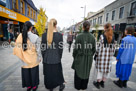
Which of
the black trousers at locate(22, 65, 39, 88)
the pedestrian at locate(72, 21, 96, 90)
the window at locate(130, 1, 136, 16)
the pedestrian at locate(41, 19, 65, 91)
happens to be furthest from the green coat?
the window at locate(130, 1, 136, 16)

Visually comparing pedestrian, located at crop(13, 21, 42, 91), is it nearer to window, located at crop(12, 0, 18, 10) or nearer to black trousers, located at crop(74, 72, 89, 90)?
black trousers, located at crop(74, 72, 89, 90)

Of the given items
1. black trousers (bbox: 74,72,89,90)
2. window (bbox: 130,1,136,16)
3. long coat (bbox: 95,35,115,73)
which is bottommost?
black trousers (bbox: 74,72,89,90)

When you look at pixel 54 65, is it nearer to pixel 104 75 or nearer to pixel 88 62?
pixel 88 62

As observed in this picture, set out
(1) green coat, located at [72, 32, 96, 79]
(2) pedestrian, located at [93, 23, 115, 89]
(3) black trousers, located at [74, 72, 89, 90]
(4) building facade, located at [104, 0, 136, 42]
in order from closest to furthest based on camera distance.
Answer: (1) green coat, located at [72, 32, 96, 79]
(2) pedestrian, located at [93, 23, 115, 89]
(3) black trousers, located at [74, 72, 89, 90]
(4) building facade, located at [104, 0, 136, 42]

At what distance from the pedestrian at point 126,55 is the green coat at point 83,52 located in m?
1.06

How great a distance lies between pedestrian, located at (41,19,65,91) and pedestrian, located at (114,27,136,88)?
1.94 meters

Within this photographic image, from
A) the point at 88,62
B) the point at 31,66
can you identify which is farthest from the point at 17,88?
the point at 88,62

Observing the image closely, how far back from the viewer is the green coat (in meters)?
2.00

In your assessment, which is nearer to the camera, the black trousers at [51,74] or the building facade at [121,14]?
the black trousers at [51,74]

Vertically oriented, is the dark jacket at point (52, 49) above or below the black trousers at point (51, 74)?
above

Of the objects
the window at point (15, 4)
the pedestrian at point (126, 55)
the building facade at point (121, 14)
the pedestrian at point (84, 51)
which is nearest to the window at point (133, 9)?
the building facade at point (121, 14)

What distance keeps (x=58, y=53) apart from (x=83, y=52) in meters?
0.66

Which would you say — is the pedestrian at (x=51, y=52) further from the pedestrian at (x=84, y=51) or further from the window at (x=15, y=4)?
the window at (x=15, y=4)

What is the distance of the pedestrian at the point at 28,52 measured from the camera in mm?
1907
